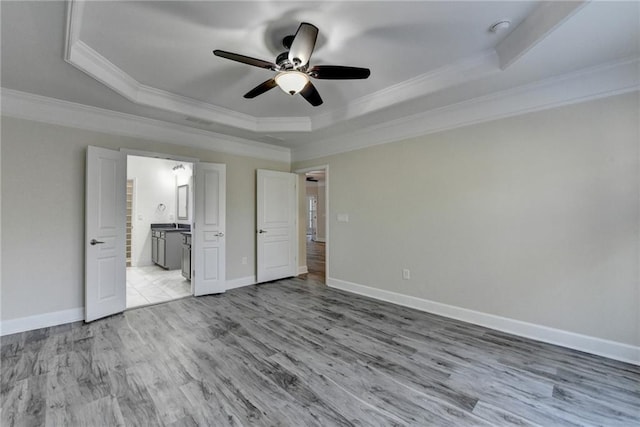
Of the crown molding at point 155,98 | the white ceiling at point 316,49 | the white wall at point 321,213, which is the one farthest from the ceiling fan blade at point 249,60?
the white wall at point 321,213

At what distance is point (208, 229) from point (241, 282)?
3.72 ft

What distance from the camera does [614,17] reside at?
195cm

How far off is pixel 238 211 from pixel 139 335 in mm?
2444

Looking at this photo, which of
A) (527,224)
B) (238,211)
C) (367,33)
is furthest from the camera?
(238,211)

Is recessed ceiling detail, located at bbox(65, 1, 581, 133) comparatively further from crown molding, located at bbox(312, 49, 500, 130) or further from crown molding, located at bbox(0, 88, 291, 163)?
crown molding, located at bbox(0, 88, 291, 163)

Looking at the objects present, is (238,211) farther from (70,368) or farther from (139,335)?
(70,368)

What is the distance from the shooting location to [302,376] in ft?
7.48

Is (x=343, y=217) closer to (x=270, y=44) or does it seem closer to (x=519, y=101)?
(x=519, y=101)

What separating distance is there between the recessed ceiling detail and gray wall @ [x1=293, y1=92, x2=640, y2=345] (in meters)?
0.86

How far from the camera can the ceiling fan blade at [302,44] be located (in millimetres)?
2063

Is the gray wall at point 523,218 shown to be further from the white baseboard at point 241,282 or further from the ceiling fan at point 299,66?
the white baseboard at point 241,282

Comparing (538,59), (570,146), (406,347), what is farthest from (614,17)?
(406,347)

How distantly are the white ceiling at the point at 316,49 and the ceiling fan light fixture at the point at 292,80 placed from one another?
0.39 meters

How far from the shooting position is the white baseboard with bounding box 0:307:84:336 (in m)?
3.03
